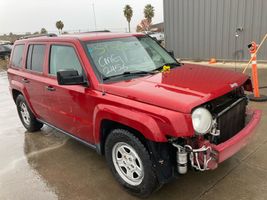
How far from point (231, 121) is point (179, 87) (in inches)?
28.3

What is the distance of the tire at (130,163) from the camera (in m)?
3.04

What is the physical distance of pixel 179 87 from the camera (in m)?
3.10

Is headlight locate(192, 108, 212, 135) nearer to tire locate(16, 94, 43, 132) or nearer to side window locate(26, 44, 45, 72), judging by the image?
side window locate(26, 44, 45, 72)

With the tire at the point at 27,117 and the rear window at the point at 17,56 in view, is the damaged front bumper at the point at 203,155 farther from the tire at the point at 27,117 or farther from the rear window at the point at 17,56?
the rear window at the point at 17,56

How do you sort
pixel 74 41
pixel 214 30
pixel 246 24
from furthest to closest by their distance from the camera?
pixel 214 30 < pixel 246 24 < pixel 74 41

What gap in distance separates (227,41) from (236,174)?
27.0ft

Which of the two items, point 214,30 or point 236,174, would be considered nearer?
point 236,174

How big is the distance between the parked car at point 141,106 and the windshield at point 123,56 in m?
0.01

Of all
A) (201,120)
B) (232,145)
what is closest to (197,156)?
(201,120)

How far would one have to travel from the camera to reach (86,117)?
3768 millimetres

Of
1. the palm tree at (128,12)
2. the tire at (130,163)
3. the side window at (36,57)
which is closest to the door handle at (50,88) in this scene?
the side window at (36,57)

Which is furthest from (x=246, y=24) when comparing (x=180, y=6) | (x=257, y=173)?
(x=257, y=173)

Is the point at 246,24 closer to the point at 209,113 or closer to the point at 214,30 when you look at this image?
the point at 214,30

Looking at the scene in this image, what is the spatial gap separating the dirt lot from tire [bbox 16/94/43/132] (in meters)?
0.58
